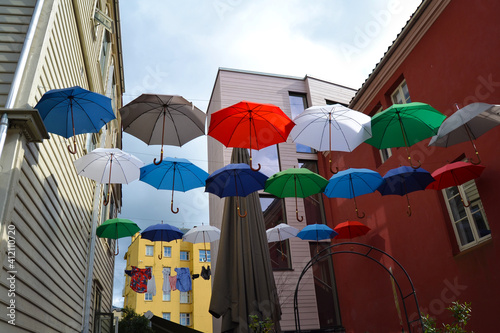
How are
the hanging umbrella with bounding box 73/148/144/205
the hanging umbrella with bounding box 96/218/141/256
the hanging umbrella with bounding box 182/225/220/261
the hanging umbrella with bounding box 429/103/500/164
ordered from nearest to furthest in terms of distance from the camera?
the hanging umbrella with bounding box 429/103/500/164
the hanging umbrella with bounding box 73/148/144/205
the hanging umbrella with bounding box 96/218/141/256
the hanging umbrella with bounding box 182/225/220/261

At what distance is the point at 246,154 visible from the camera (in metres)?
8.53

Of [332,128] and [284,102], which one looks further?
[284,102]

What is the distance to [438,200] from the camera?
904 cm

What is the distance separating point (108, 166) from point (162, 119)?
5.24 feet

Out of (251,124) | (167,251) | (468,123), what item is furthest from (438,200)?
(167,251)

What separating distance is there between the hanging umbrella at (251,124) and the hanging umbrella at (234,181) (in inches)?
25.4

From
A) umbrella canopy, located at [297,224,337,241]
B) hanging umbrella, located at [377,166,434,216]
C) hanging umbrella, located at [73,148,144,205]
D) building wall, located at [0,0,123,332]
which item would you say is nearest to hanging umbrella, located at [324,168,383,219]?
hanging umbrella, located at [377,166,434,216]

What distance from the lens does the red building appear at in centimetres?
748

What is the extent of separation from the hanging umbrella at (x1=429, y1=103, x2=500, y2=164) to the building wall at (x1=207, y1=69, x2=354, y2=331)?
30.4ft

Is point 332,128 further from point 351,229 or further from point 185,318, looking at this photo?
point 185,318

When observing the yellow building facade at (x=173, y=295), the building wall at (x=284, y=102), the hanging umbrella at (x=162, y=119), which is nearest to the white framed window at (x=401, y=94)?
the building wall at (x=284, y=102)

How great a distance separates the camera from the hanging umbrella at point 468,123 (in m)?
5.90

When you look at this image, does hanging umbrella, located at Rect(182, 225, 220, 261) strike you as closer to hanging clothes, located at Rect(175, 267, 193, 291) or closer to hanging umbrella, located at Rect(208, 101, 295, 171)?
hanging umbrella, located at Rect(208, 101, 295, 171)

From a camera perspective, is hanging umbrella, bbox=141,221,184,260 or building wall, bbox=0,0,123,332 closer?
building wall, bbox=0,0,123,332
